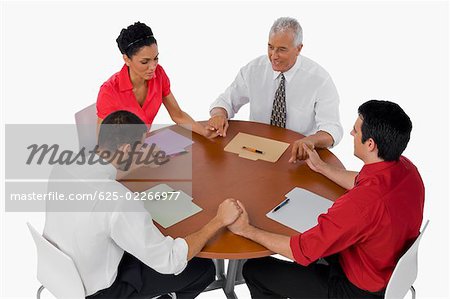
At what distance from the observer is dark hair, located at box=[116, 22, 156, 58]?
10.4 feet

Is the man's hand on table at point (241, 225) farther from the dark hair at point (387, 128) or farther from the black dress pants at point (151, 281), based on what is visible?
the dark hair at point (387, 128)

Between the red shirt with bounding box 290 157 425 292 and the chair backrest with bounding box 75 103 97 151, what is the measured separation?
167 centimetres

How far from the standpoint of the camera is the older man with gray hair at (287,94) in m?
3.49

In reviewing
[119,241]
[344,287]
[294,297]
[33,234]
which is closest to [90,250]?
[119,241]

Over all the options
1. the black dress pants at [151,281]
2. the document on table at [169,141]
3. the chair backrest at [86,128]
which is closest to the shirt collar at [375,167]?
the black dress pants at [151,281]

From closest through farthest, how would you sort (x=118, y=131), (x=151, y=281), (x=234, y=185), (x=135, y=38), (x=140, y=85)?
(x=118, y=131) → (x=151, y=281) → (x=234, y=185) → (x=135, y=38) → (x=140, y=85)

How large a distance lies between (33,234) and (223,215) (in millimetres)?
894

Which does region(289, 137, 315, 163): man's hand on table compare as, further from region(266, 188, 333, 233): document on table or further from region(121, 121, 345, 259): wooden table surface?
region(266, 188, 333, 233): document on table

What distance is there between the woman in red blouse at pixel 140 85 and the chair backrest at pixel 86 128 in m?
0.22

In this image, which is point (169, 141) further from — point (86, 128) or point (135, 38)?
point (135, 38)

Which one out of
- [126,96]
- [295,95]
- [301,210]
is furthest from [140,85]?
[301,210]

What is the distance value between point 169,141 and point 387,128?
4.98ft

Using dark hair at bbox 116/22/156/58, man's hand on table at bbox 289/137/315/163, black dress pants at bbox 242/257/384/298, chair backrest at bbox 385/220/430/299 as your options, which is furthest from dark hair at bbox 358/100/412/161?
dark hair at bbox 116/22/156/58

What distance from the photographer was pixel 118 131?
2268 millimetres
